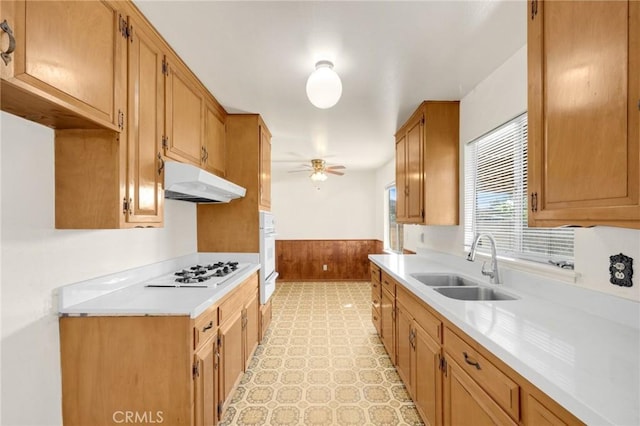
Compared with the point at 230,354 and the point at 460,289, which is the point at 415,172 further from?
the point at 230,354

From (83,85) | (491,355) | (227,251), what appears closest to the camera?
(491,355)

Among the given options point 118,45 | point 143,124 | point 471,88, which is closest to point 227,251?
point 143,124

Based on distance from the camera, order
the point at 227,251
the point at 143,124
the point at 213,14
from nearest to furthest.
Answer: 1. the point at 213,14
2. the point at 143,124
3. the point at 227,251

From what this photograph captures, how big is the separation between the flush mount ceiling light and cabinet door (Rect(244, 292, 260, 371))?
178cm

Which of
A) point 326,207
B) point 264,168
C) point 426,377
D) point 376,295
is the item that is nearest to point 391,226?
point 326,207

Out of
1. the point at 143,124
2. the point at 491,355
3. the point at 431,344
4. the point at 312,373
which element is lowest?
the point at 312,373

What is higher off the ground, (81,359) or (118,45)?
(118,45)

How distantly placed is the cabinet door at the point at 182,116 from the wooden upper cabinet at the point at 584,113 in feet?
6.53

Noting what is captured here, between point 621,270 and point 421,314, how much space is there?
3.14 feet

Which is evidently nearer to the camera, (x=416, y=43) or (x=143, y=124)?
(x=143, y=124)

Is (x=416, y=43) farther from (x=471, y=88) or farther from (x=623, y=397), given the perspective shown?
(x=623, y=397)

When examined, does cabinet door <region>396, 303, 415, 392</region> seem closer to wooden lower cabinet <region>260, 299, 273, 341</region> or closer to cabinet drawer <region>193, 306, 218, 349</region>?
cabinet drawer <region>193, 306, 218, 349</region>

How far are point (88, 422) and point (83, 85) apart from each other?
1562 mm

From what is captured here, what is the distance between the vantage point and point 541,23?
3.79 ft
